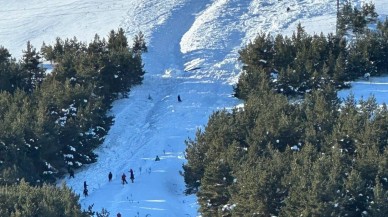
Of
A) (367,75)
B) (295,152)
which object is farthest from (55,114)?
(367,75)

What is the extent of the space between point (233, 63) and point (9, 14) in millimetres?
25923

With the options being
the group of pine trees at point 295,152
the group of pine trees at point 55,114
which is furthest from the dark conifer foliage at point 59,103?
the group of pine trees at point 295,152

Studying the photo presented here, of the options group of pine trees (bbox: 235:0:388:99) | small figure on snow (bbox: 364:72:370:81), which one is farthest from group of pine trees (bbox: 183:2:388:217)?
small figure on snow (bbox: 364:72:370:81)

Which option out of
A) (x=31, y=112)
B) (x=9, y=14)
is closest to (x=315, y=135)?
(x=31, y=112)

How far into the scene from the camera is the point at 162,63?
194 ft

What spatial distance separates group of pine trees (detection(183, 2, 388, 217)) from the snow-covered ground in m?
2.59

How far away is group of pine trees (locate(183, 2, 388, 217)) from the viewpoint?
32.0 m

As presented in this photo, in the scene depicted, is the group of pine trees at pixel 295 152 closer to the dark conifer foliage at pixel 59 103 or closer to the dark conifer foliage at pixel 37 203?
the dark conifer foliage at pixel 37 203

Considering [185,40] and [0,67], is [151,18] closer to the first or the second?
[185,40]

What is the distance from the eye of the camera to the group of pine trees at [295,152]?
3195 centimetres

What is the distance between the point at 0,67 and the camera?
168ft

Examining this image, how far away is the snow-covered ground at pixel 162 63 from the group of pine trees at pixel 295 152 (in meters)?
2.59

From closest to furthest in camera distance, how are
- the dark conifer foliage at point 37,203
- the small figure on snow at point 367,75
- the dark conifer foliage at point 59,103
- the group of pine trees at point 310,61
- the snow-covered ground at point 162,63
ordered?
1. the dark conifer foliage at point 37,203
2. the dark conifer foliage at point 59,103
3. the snow-covered ground at point 162,63
4. the group of pine trees at point 310,61
5. the small figure on snow at point 367,75

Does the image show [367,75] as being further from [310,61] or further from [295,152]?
[295,152]
